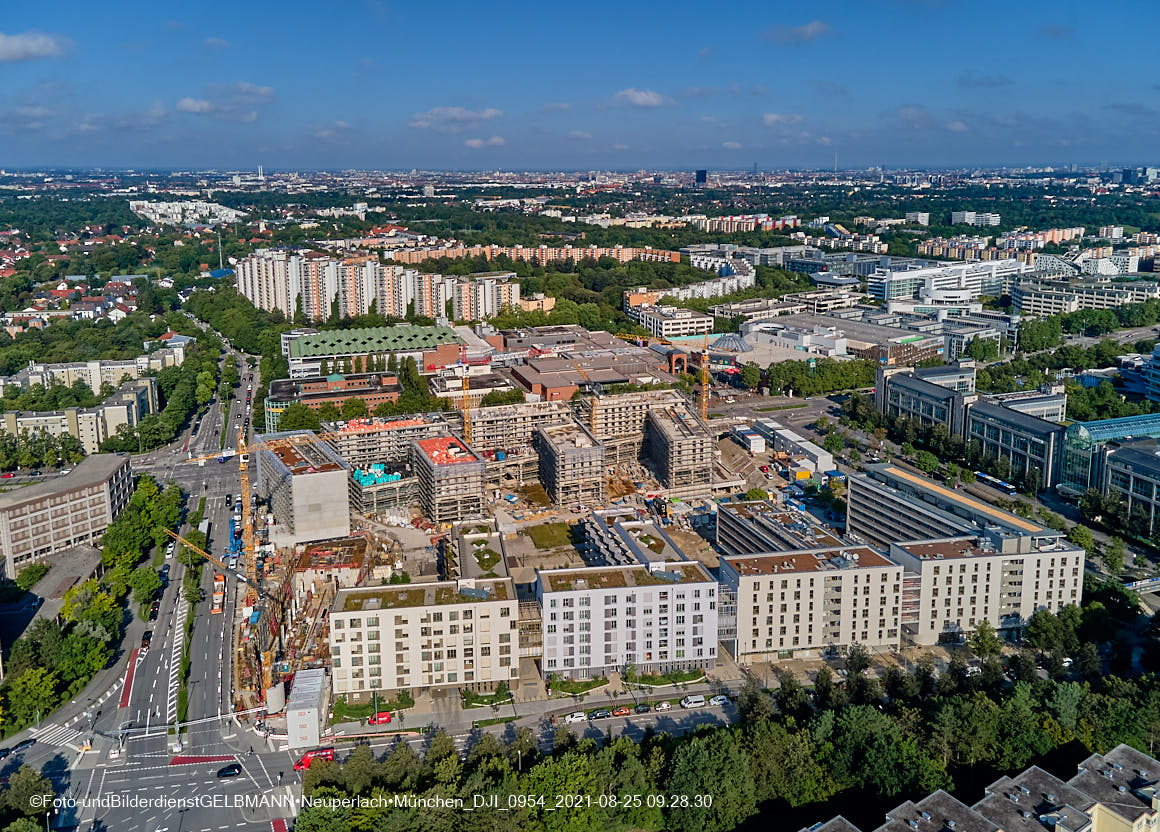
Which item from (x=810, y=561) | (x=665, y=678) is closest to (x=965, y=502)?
(x=810, y=561)

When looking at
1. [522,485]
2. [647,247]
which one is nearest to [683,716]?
[522,485]

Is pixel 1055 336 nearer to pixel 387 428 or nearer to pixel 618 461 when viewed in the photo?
pixel 618 461

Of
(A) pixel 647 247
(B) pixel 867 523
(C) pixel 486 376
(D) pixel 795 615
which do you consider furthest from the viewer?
(A) pixel 647 247

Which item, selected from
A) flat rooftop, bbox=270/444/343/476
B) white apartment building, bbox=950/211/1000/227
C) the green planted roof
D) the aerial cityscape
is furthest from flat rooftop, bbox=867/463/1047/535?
white apartment building, bbox=950/211/1000/227

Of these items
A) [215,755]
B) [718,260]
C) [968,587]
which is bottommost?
[215,755]

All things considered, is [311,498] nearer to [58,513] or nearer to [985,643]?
[58,513]

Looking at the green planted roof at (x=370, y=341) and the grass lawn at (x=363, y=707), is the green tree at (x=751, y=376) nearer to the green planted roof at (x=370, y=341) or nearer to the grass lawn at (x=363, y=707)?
the green planted roof at (x=370, y=341)

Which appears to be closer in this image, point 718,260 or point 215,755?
point 215,755

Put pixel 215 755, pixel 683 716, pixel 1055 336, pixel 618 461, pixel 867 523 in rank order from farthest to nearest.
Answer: pixel 1055 336 < pixel 618 461 < pixel 867 523 < pixel 683 716 < pixel 215 755
